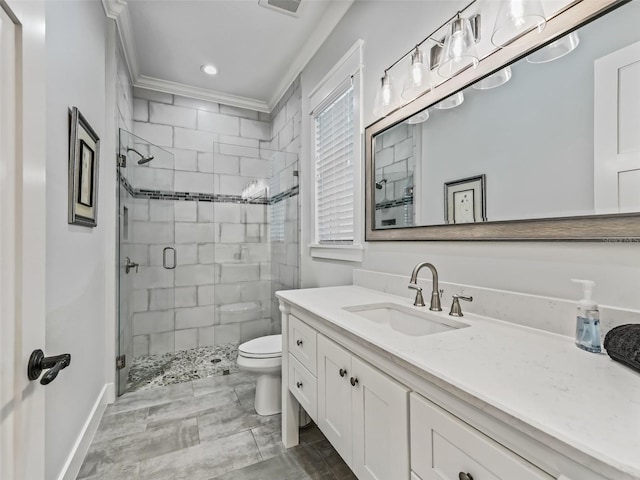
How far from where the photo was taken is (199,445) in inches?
69.2

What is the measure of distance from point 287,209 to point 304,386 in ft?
6.05

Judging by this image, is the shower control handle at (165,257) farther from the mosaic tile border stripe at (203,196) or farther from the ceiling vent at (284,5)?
the ceiling vent at (284,5)

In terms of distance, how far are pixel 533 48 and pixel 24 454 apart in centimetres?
182

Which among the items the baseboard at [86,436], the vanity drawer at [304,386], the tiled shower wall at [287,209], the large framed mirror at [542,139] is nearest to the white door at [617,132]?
the large framed mirror at [542,139]

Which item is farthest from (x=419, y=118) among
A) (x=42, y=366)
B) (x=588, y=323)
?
(x=42, y=366)

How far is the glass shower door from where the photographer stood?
246 centimetres

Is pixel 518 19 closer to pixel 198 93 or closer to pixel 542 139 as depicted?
pixel 542 139

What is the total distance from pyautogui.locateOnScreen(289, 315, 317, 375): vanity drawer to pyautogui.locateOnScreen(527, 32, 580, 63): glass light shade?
1.33m

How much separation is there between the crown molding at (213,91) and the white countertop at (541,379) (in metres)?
2.21

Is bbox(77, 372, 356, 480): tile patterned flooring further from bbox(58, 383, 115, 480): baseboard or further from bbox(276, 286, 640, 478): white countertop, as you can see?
bbox(276, 286, 640, 478): white countertop

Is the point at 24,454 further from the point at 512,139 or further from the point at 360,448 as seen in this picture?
the point at 512,139

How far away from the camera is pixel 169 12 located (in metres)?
2.20

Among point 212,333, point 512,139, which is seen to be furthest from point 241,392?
point 512,139

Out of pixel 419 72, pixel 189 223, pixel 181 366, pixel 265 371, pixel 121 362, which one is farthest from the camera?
pixel 189 223
